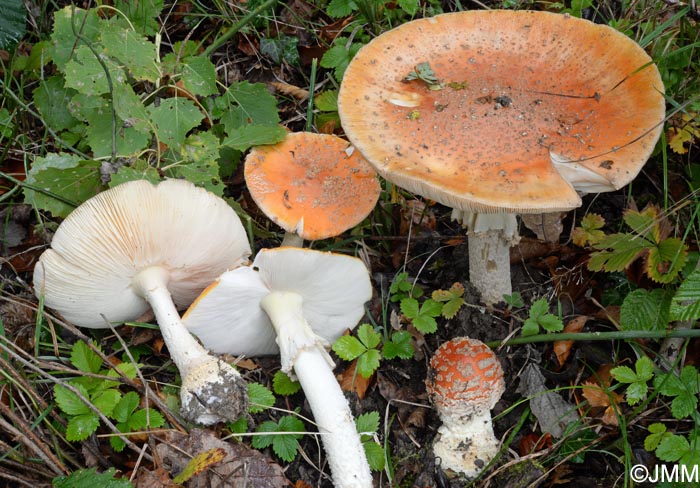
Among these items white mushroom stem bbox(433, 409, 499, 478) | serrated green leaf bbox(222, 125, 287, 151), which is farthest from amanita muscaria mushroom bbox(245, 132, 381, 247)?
white mushroom stem bbox(433, 409, 499, 478)

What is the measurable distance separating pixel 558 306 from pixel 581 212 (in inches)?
29.3

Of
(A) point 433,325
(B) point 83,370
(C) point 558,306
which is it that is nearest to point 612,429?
(C) point 558,306

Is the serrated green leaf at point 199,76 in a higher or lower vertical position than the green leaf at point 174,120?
higher

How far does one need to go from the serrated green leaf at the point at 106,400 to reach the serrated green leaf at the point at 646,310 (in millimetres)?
2323

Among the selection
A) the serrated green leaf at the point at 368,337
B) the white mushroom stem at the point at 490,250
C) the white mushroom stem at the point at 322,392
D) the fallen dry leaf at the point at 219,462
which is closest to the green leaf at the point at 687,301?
the white mushroom stem at the point at 490,250

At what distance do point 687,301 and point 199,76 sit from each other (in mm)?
2685

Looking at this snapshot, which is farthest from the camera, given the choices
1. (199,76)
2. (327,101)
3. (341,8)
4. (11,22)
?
(341,8)

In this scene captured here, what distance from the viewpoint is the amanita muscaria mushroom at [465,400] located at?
9.14 feet

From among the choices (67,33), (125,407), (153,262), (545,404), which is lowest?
(545,404)

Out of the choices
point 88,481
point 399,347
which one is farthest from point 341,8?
point 88,481

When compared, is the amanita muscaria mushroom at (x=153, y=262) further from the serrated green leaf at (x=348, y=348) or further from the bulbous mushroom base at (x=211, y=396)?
the serrated green leaf at (x=348, y=348)

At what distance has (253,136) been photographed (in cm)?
339

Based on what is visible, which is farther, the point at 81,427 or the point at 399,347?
the point at 399,347

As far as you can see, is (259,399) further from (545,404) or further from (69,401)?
(545,404)
